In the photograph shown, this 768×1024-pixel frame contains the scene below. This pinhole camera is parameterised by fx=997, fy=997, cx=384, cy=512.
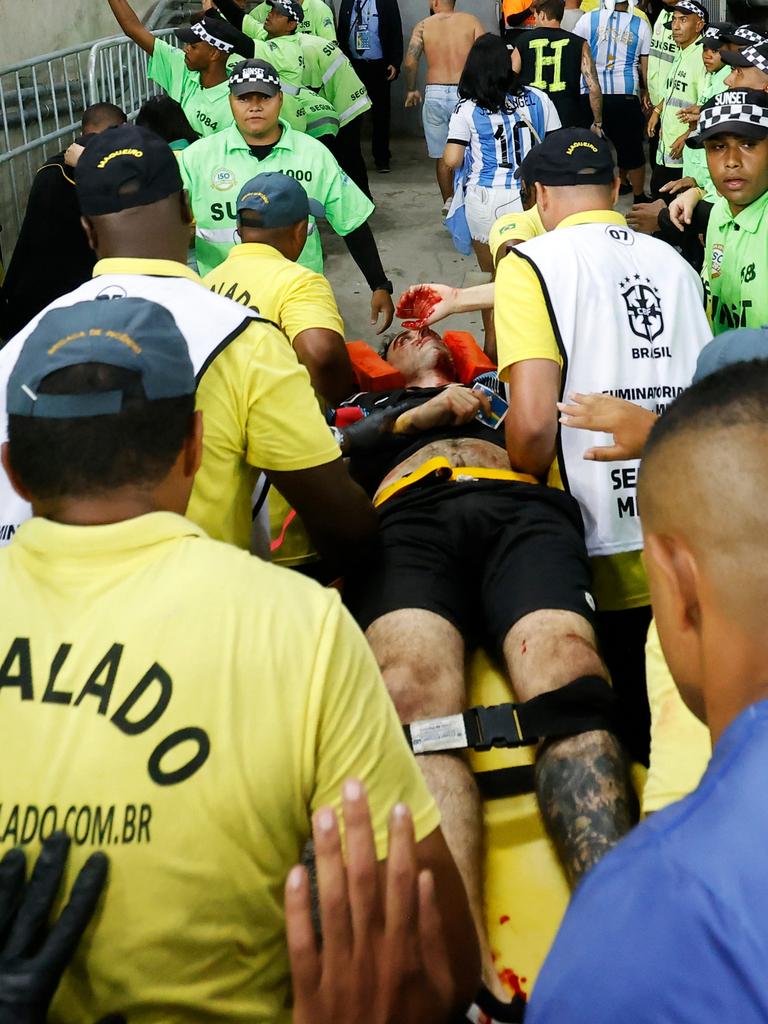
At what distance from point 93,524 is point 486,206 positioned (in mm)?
5184

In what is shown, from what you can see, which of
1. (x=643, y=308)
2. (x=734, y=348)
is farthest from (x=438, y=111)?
(x=734, y=348)

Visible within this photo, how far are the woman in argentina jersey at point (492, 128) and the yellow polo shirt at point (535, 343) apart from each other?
10.1ft

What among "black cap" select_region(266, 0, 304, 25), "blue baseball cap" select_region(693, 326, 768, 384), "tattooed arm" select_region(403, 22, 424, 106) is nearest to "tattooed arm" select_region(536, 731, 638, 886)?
"blue baseball cap" select_region(693, 326, 768, 384)

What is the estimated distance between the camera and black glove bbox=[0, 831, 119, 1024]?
110cm

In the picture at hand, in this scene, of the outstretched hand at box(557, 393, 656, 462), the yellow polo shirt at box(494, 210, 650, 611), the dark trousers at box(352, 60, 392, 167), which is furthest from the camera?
the dark trousers at box(352, 60, 392, 167)

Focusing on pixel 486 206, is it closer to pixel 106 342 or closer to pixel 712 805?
pixel 106 342

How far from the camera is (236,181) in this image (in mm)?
4559

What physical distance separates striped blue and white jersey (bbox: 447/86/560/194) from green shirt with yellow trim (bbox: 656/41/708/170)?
4.24ft

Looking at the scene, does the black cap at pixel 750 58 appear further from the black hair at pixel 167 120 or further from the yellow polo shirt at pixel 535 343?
the black hair at pixel 167 120

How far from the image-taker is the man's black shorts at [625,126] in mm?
8328

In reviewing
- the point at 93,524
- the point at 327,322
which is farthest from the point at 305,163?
the point at 93,524

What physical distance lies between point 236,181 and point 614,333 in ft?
8.09

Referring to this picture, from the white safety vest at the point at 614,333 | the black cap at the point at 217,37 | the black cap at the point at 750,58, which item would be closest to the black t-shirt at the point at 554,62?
the black cap at the point at 217,37

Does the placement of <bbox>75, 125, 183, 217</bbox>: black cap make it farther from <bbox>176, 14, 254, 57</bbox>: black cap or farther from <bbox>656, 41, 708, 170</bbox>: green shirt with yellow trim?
<bbox>656, 41, 708, 170</bbox>: green shirt with yellow trim
